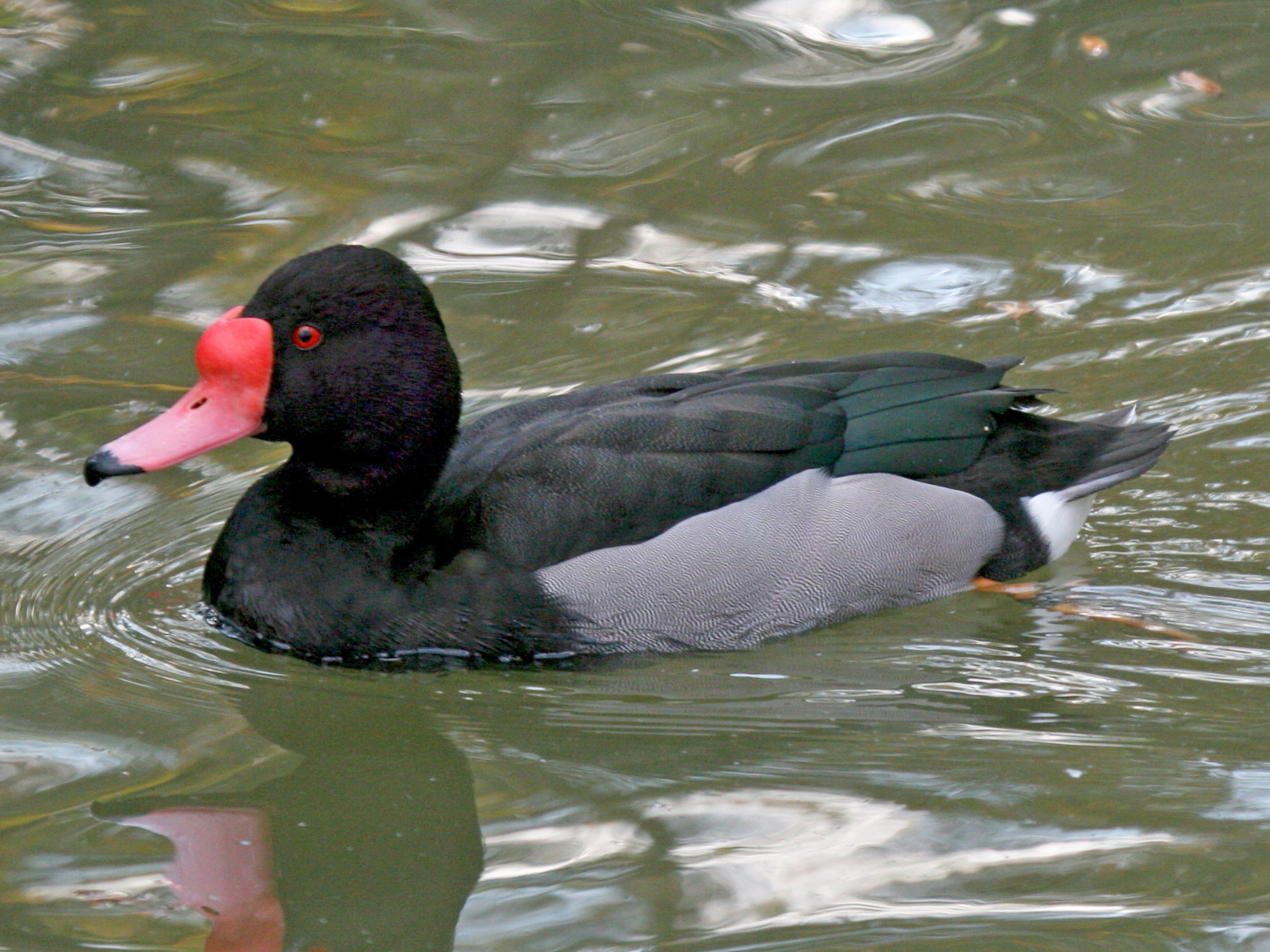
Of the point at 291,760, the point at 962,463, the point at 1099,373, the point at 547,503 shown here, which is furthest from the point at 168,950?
the point at 1099,373

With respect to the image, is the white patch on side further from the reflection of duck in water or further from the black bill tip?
the black bill tip

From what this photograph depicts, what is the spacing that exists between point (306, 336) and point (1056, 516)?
8.12 ft

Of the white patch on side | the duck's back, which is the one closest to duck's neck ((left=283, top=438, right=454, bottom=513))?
the duck's back

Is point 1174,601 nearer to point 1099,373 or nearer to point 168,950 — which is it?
point 1099,373

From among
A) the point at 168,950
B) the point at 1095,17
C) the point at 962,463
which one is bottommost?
the point at 168,950

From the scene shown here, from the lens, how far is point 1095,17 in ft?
31.7

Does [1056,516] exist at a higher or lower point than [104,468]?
lower

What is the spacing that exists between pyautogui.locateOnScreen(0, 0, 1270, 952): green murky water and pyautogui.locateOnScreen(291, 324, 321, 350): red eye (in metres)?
0.96

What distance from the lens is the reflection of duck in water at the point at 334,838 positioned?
149 inches

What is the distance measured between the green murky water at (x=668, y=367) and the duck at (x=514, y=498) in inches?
6.1

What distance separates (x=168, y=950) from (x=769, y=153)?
584 centimetres

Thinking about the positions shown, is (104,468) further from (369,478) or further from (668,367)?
A: (668,367)

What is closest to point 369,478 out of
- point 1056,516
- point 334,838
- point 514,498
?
point 514,498

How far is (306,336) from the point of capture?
4895 millimetres
